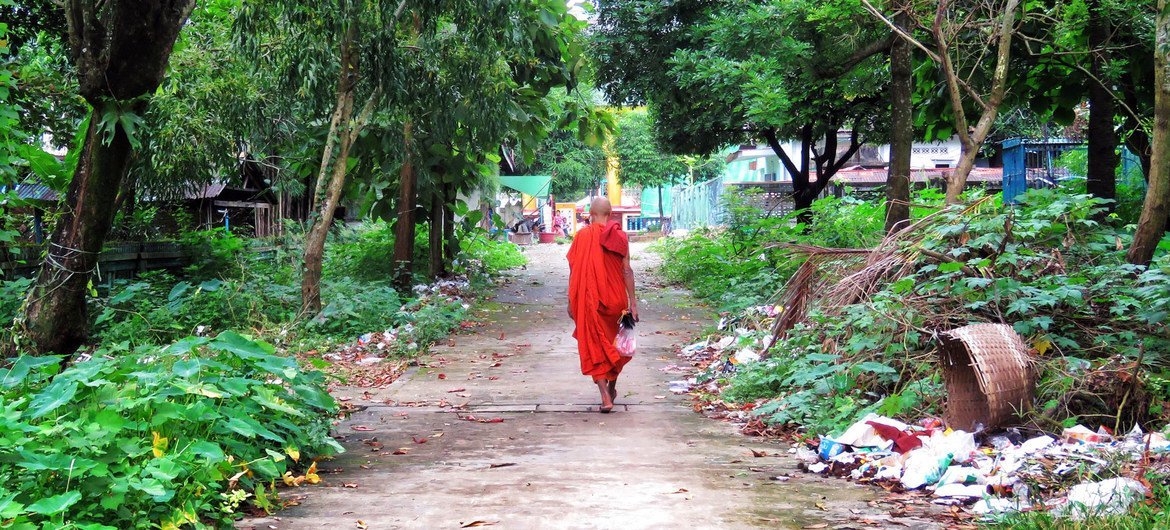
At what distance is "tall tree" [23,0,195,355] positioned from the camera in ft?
23.1

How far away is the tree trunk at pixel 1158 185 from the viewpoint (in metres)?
6.12

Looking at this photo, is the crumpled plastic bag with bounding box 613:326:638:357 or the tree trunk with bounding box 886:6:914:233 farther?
the tree trunk with bounding box 886:6:914:233

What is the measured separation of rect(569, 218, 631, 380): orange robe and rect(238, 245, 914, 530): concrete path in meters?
0.41

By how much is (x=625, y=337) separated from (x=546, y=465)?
2304 millimetres

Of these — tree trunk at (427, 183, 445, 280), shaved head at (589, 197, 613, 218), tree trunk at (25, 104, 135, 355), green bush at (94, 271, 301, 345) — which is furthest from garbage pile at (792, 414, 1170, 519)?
tree trunk at (427, 183, 445, 280)

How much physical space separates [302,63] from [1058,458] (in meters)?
7.78

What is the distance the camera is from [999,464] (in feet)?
15.8

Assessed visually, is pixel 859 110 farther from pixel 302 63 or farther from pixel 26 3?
pixel 26 3

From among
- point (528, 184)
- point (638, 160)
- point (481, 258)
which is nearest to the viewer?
point (481, 258)

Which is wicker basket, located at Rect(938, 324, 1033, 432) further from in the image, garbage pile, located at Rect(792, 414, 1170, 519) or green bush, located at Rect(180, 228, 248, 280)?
green bush, located at Rect(180, 228, 248, 280)

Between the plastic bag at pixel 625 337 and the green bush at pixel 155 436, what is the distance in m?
2.58

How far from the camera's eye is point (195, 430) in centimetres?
456

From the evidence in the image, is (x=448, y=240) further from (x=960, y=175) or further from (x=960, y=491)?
(x=960, y=491)

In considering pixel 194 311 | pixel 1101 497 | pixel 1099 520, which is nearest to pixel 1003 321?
pixel 1101 497
